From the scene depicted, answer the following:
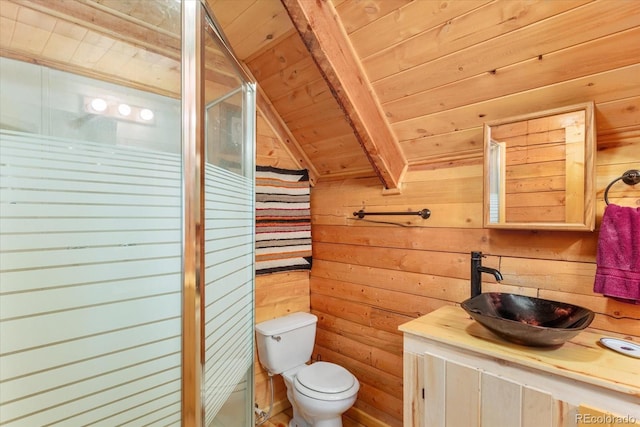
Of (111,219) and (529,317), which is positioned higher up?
(111,219)

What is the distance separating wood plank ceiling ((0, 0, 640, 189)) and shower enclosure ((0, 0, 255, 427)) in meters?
0.01

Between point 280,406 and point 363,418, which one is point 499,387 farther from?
point 280,406

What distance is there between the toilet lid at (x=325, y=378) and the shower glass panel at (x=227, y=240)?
376 millimetres

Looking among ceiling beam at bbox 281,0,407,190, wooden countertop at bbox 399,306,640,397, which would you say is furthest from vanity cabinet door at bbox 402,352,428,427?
ceiling beam at bbox 281,0,407,190

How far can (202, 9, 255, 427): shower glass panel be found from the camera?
3.81ft

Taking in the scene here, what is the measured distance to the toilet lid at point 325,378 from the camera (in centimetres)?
177

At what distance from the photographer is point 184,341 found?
101cm

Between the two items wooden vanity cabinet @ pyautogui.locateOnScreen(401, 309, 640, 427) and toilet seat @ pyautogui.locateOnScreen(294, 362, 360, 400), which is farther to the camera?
toilet seat @ pyautogui.locateOnScreen(294, 362, 360, 400)

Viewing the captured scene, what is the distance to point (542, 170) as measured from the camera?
139 centimetres

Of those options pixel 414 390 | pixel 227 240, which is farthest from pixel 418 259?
pixel 227 240

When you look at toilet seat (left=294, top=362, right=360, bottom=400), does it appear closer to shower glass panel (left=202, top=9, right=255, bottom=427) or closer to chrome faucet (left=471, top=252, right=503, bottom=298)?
shower glass panel (left=202, top=9, right=255, bottom=427)

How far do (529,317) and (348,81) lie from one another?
137 cm

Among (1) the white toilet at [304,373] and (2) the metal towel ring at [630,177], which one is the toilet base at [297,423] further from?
(2) the metal towel ring at [630,177]

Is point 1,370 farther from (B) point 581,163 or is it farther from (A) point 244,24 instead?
(B) point 581,163
